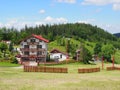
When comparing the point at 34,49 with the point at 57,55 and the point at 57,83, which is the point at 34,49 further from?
the point at 57,83

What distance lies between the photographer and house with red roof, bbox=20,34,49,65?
394ft

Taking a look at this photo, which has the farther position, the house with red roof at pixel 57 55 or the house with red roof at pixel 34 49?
the house with red roof at pixel 57 55

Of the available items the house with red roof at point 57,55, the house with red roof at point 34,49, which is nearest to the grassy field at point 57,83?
the house with red roof at point 34,49

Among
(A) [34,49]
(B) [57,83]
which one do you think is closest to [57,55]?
(A) [34,49]

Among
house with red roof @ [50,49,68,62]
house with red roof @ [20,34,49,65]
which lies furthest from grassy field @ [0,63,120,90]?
house with red roof @ [50,49,68,62]

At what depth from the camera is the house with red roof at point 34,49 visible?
394 ft

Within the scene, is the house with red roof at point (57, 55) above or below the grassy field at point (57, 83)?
above

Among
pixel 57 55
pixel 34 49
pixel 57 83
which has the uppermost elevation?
pixel 34 49

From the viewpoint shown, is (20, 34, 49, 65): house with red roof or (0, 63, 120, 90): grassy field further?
(20, 34, 49, 65): house with red roof

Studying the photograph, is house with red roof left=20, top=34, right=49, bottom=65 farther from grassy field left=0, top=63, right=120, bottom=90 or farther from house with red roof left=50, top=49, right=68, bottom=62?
grassy field left=0, top=63, right=120, bottom=90

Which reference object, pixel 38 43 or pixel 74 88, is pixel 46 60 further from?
pixel 74 88

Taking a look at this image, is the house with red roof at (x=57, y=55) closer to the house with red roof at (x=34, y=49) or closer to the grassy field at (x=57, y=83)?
the house with red roof at (x=34, y=49)

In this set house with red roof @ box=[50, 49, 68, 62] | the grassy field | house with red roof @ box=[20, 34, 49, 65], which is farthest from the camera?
house with red roof @ box=[50, 49, 68, 62]

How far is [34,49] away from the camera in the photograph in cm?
12075
